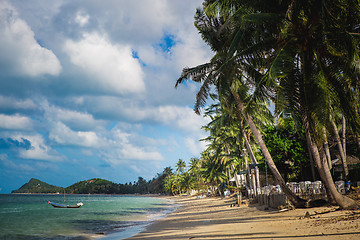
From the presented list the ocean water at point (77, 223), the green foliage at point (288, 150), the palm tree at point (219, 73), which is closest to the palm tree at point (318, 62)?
the palm tree at point (219, 73)

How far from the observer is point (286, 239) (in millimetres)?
6395

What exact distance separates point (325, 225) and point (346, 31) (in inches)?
227

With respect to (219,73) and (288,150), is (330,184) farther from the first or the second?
(288,150)

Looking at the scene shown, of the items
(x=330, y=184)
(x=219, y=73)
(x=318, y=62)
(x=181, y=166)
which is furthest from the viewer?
(x=181, y=166)

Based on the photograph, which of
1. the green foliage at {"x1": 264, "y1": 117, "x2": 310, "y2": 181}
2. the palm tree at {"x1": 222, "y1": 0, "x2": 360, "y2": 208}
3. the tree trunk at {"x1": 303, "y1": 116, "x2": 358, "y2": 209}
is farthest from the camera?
the green foliage at {"x1": 264, "y1": 117, "x2": 310, "y2": 181}

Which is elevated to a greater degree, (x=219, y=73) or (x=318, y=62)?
(x=219, y=73)

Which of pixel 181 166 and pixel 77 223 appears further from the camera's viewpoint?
pixel 181 166

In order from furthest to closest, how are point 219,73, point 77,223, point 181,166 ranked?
point 181,166 → point 77,223 → point 219,73

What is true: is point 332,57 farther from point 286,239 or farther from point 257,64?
point 286,239

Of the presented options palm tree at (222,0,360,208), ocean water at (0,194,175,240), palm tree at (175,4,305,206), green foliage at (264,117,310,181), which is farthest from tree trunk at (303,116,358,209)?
green foliage at (264,117,310,181)

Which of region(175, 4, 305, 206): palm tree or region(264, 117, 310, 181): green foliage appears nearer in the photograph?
region(175, 4, 305, 206): palm tree

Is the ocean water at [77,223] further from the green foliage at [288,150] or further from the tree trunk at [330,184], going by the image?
the green foliage at [288,150]

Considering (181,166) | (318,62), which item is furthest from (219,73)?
(181,166)

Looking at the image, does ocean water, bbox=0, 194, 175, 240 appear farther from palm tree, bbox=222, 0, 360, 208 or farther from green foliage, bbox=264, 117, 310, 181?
green foliage, bbox=264, 117, 310, 181
